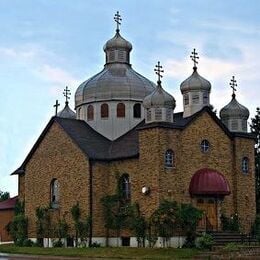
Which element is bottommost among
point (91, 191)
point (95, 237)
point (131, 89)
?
point (95, 237)

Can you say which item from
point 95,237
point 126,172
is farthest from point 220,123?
point 95,237

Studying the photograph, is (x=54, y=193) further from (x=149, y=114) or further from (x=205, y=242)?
(x=205, y=242)

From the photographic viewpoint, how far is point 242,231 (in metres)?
45.7

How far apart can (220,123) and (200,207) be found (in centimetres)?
556

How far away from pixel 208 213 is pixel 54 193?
10948 millimetres

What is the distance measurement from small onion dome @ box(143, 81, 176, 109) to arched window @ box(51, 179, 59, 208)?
9.30 metres

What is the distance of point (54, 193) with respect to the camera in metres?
48.8

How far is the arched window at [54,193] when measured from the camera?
48.4m

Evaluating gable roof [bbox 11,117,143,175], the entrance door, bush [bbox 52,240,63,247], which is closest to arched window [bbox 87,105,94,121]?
gable roof [bbox 11,117,143,175]

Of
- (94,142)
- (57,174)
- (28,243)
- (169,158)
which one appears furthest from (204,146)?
(28,243)

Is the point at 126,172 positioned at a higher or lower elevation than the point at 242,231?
higher

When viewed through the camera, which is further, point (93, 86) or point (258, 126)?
point (258, 126)

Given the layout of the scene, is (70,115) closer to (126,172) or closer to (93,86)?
(93,86)

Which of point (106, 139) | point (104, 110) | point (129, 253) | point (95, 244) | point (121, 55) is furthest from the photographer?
point (121, 55)
